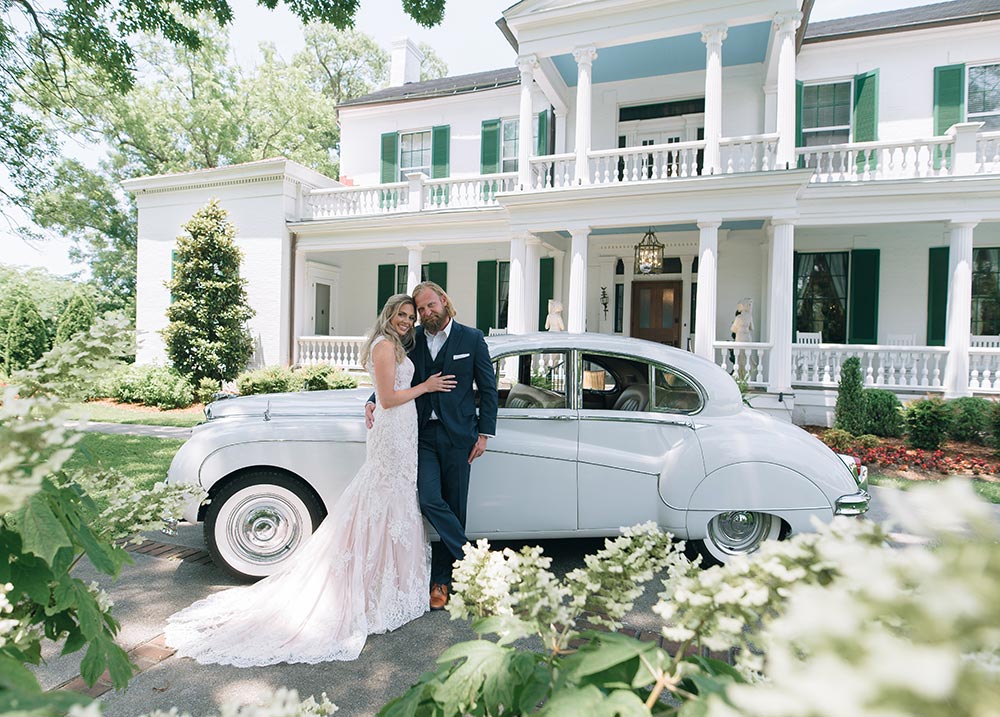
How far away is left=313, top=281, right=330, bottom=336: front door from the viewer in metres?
19.3

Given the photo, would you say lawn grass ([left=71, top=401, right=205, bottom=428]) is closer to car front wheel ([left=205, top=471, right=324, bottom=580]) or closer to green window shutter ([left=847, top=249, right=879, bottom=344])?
car front wheel ([left=205, top=471, right=324, bottom=580])

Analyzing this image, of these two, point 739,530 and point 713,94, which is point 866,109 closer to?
point 713,94

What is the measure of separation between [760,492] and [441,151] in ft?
54.7

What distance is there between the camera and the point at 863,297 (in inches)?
564

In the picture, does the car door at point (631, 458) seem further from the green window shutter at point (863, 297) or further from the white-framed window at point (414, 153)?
the white-framed window at point (414, 153)

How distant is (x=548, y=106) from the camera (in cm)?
1672

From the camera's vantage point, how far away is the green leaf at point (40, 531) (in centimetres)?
112

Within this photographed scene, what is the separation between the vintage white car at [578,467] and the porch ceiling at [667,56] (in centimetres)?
1144

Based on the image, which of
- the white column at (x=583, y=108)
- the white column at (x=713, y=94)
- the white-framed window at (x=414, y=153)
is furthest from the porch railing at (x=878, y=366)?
the white-framed window at (x=414, y=153)

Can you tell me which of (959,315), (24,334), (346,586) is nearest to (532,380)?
(346,586)

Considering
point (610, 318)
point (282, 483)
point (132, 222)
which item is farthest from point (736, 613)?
point (132, 222)

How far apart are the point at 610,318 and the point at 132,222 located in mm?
28122

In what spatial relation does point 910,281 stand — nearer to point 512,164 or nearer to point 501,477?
point 512,164

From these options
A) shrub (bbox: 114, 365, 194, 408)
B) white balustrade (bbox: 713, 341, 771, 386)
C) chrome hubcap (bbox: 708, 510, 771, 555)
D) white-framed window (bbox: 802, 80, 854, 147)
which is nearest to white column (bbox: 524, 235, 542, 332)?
white balustrade (bbox: 713, 341, 771, 386)
